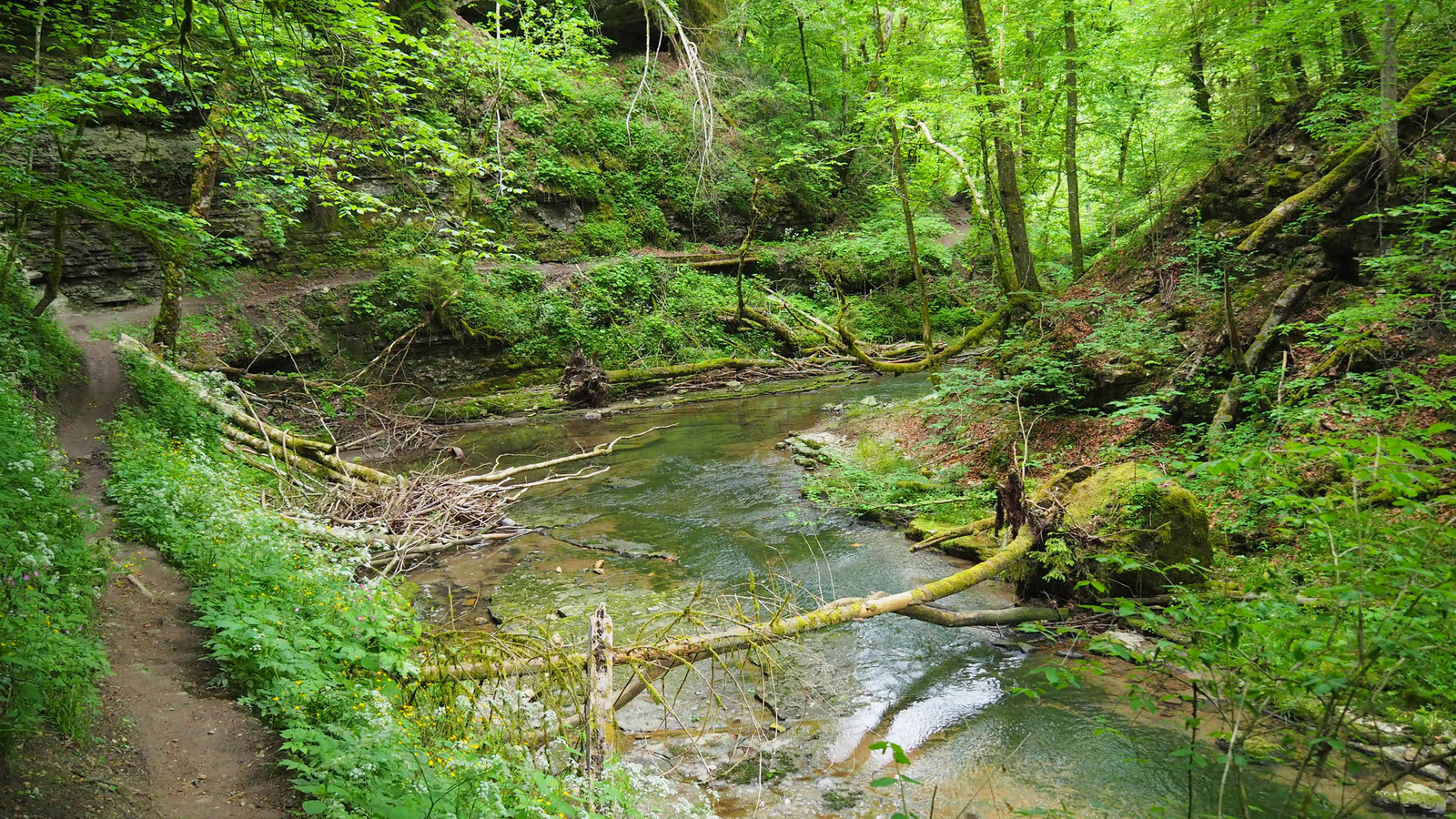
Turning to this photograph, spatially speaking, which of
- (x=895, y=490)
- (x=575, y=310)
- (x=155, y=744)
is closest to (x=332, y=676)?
(x=155, y=744)

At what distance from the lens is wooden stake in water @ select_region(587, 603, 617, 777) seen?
3.67 metres

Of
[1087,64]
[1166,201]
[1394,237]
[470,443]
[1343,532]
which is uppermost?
[1087,64]

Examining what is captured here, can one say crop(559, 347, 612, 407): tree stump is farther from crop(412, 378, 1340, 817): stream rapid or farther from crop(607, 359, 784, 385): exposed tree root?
crop(412, 378, 1340, 817): stream rapid

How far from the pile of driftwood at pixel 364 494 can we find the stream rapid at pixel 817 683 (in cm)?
37

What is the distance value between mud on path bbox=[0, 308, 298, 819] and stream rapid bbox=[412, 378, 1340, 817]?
5.71 ft

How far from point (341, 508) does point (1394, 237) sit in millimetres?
12002

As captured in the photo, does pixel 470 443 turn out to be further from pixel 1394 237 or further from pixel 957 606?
pixel 1394 237

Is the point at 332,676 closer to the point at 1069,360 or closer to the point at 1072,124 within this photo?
the point at 1069,360

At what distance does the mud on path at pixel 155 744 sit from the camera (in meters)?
2.79

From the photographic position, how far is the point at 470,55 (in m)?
11.3

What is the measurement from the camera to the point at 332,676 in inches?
149

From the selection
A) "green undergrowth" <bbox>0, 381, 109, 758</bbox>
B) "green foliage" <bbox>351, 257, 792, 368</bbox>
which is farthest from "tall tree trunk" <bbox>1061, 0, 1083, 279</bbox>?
"green undergrowth" <bbox>0, 381, 109, 758</bbox>

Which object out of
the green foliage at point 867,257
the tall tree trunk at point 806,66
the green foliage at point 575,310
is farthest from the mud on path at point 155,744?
the tall tree trunk at point 806,66

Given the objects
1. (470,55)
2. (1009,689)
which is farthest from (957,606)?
(470,55)
